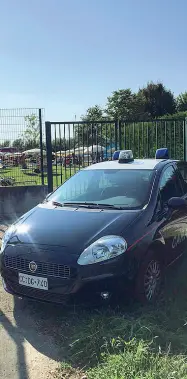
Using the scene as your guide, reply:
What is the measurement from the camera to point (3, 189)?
28.3 ft

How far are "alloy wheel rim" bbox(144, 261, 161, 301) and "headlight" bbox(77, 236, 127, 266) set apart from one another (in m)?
0.46

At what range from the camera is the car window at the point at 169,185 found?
4.41 meters

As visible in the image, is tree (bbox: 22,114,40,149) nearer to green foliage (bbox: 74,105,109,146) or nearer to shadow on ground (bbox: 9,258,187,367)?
green foliage (bbox: 74,105,109,146)

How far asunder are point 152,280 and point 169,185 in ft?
4.67

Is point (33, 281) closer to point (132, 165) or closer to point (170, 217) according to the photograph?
point (170, 217)

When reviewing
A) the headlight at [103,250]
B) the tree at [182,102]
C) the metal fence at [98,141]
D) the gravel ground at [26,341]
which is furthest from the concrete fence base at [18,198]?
the tree at [182,102]

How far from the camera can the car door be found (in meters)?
4.16

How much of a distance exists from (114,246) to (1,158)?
8179 millimetres

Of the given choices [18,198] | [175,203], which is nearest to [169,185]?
[175,203]

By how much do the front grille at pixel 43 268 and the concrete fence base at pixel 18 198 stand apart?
5111 millimetres

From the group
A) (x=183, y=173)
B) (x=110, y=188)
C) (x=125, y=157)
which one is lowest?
(x=110, y=188)

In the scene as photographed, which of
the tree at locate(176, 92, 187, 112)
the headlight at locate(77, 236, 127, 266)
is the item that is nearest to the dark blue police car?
the headlight at locate(77, 236, 127, 266)

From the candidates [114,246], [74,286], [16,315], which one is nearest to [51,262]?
[74,286]

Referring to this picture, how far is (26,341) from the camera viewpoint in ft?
10.6
